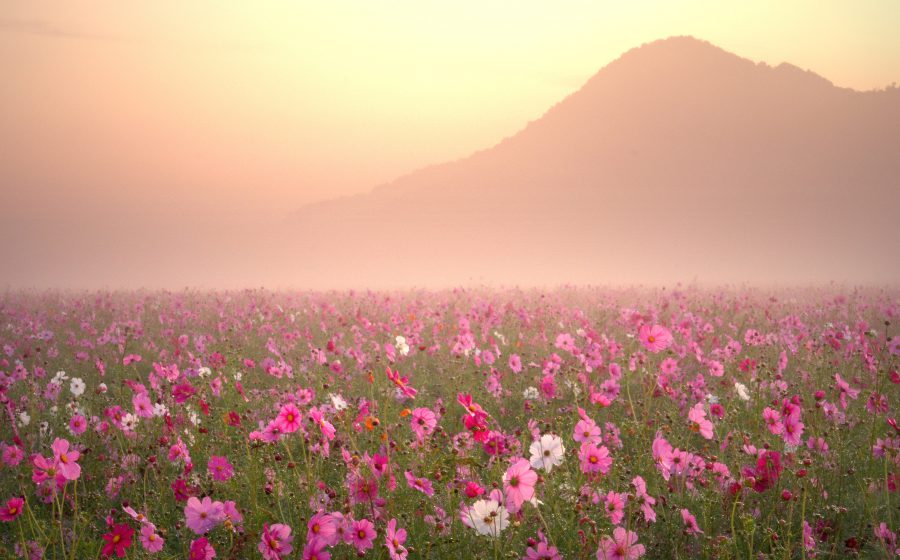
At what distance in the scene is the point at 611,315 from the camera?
423 inches

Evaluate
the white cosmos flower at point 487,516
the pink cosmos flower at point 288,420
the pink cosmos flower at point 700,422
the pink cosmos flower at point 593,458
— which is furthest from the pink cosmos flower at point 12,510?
the pink cosmos flower at point 700,422

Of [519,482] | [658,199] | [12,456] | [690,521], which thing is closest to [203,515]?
[519,482]

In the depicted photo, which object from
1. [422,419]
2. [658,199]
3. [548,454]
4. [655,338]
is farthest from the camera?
[658,199]

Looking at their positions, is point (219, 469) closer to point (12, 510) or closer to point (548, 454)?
point (12, 510)

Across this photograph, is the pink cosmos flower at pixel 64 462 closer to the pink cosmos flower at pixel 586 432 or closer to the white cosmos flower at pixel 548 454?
the white cosmos flower at pixel 548 454

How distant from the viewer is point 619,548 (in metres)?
2.24

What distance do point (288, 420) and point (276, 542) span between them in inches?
29.0

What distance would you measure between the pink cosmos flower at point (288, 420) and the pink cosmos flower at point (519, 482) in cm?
101

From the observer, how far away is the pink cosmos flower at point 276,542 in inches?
77.1

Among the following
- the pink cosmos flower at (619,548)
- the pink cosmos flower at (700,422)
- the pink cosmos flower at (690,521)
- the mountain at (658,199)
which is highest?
the mountain at (658,199)

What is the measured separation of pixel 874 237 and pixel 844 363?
234ft

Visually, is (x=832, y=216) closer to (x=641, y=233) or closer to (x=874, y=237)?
(x=874, y=237)

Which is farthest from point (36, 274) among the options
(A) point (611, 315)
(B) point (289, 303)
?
(A) point (611, 315)

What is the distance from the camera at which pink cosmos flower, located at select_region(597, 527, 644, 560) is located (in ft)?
7.34
